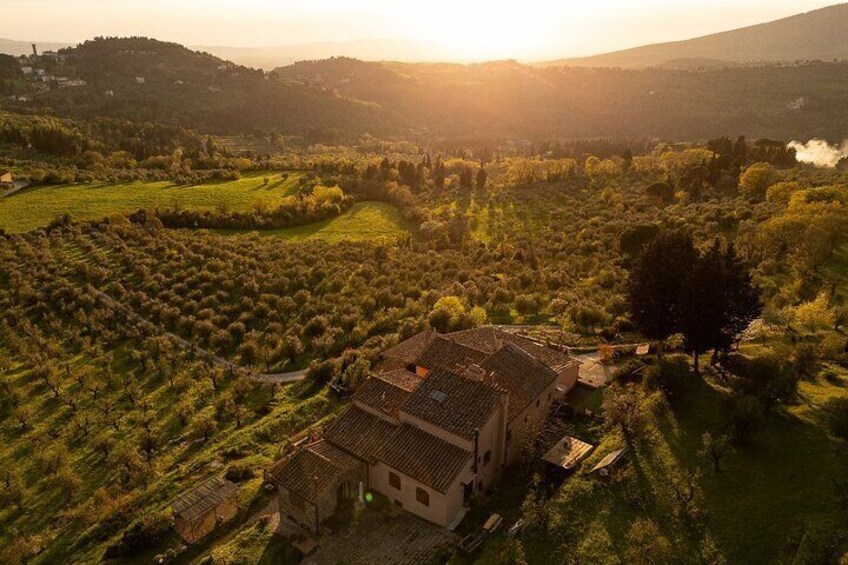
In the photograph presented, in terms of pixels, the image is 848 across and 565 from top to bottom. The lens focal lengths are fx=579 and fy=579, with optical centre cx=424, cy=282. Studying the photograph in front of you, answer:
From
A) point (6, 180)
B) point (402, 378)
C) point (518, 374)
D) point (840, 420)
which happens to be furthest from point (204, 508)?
point (6, 180)

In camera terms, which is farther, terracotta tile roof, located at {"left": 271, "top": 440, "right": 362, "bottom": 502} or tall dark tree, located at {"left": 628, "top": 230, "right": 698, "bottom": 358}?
tall dark tree, located at {"left": 628, "top": 230, "right": 698, "bottom": 358}

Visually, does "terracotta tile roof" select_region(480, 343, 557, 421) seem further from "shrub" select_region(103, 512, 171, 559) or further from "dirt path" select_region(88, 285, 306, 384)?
"shrub" select_region(103, 512, 171, 559)

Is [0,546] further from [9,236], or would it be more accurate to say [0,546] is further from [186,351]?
[9,236]

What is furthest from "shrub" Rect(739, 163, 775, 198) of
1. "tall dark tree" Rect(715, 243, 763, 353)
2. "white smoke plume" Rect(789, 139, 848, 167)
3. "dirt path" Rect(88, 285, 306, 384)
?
"dirt path" Rect(88, 285, 306, 384)

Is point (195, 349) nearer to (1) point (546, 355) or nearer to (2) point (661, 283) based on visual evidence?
(1) point (546, 355)

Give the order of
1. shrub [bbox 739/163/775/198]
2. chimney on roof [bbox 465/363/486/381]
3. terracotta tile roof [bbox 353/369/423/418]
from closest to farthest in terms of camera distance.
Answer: terracotta tile roof [bbox 353/369/423/418]
chimney on roof [bbox 465/363/486/381]
shrub [bbox 739/163/775/198]

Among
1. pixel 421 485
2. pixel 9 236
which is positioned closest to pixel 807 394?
pixel 421 485
